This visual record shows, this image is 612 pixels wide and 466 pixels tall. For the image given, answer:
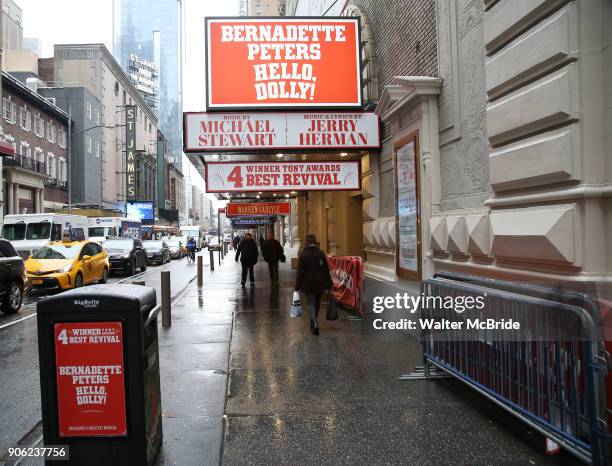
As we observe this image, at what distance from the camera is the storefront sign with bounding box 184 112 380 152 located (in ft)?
31.8

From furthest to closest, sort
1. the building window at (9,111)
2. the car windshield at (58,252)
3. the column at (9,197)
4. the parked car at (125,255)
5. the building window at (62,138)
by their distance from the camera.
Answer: the building window at (62,138) → the column at (9,197) → the building window at (9,111) → the parked car at (125,255) → the car windshield at (58,252)

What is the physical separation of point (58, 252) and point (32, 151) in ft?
91.6

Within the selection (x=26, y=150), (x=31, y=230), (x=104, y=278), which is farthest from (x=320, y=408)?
(x=26, y=150)

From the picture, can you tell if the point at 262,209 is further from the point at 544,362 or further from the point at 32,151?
the point at 32,151

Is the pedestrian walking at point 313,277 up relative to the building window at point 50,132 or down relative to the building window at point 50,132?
down

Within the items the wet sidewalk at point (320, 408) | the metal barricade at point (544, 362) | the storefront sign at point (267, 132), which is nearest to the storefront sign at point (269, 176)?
the storefront sign at point (267, 132)

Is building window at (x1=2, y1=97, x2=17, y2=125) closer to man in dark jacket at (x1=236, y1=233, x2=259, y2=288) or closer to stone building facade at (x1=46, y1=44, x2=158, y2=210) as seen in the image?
stone building facade at (x1=46, y1=44, x2=158, y2=210)

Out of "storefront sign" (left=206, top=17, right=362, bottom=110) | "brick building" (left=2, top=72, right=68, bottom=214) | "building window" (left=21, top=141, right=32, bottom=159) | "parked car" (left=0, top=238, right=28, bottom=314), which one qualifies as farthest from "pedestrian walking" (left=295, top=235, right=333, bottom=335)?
"building window" (left=21, top=141, right=32, bottom=159)

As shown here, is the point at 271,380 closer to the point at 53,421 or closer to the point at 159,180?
the point at 53,421

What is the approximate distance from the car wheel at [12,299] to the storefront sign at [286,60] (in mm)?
6403

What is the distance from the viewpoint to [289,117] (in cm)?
988

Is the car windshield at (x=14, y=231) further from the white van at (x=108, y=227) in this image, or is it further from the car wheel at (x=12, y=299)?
the car wheel at (x=12, y=299)

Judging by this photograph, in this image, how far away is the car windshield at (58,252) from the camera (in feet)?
51.6

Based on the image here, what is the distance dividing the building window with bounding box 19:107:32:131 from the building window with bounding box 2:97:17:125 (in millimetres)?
838
